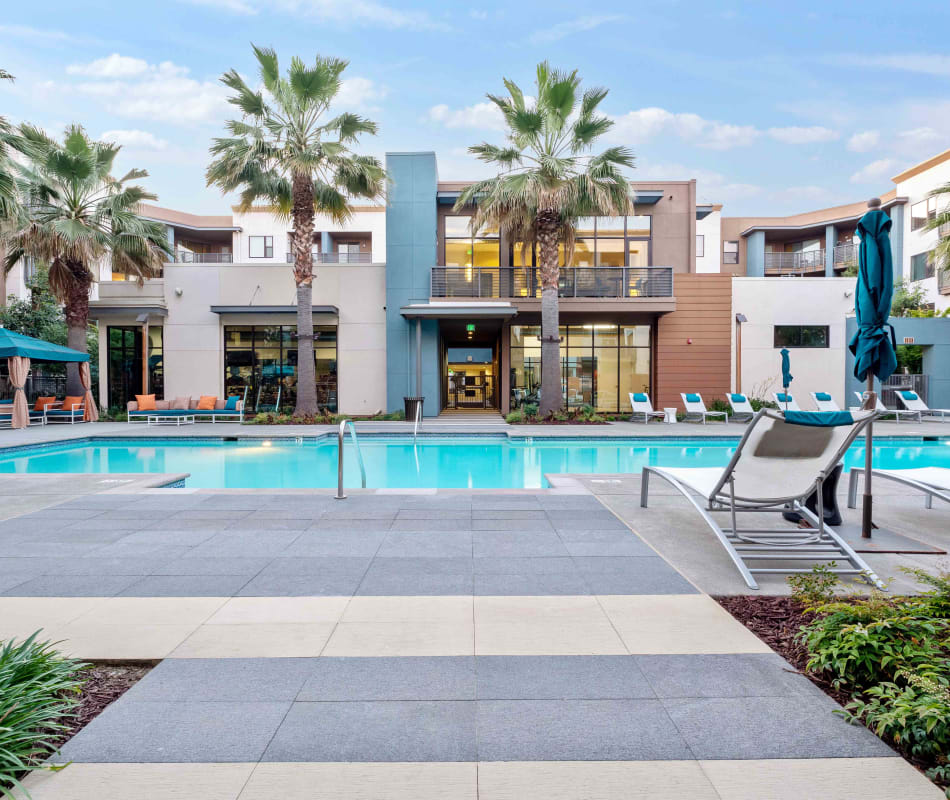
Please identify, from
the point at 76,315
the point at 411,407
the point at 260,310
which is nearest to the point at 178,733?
the point at 411,407

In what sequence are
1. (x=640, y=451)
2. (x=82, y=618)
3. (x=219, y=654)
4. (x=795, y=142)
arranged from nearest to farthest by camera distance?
(x=219, y=654)
(x=82, y=618)
(x=640, y=451)
(x=795, y=142)

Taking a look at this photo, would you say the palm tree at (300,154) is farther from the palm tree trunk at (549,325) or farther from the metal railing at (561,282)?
the palm tree trunk at (549,325)

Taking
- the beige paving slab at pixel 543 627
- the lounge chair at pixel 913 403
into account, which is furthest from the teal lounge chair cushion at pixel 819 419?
the lounge chair at pixel 913 403

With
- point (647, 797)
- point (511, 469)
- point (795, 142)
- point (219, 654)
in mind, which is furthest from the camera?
point (795, 142)

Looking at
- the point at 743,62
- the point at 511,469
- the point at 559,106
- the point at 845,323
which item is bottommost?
the point at 511,469

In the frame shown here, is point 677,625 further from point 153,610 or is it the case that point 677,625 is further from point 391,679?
point 153,610

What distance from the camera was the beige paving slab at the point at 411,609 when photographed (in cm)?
304

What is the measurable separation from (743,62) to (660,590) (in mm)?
22478

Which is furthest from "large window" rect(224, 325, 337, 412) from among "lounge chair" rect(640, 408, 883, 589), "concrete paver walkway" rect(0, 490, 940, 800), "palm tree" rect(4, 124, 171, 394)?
"lounge chair" rect(640, 408, 883, 589)

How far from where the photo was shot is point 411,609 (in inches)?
125

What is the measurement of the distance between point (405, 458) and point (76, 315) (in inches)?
460

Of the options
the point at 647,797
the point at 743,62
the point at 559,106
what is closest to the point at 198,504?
the point at 647,797

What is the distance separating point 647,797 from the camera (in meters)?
1.70

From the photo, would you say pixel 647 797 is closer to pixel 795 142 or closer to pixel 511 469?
pixel 511 469
